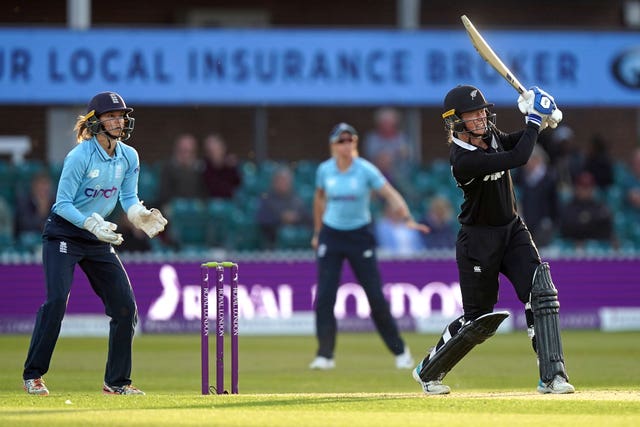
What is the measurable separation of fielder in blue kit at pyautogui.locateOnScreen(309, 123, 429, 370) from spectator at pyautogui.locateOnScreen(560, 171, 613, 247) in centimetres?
648

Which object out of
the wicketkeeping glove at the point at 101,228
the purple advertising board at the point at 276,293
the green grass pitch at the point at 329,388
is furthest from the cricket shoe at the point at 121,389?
the purple advertising board at the point at 276,293

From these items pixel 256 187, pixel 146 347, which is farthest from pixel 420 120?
pixel 146 347

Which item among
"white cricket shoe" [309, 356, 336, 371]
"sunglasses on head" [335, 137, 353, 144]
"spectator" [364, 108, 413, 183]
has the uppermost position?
"spectator" [364, 108, 413, 183]

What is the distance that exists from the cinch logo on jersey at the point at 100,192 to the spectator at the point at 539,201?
1054 centimetres

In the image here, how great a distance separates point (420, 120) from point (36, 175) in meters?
8.09

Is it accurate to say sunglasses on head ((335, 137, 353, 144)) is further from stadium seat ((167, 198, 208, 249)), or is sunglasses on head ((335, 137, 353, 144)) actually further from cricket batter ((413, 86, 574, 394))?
stadium seat ((167, 198, 208, 249))

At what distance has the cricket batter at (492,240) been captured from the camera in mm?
9281

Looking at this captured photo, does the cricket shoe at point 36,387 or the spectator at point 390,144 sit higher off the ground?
the spectator at point 390,144

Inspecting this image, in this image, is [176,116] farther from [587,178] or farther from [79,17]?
[587,178]

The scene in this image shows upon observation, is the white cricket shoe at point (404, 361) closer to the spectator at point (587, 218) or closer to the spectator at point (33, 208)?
the spectator at point (33, 208)

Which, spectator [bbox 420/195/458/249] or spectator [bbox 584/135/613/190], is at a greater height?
spectator [bbox 584/135/613/190]

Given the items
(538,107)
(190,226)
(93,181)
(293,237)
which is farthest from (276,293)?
(538,107)

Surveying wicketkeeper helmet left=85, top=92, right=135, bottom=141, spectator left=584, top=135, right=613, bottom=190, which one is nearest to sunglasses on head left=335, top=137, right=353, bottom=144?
wicketkeeper helmet left=85, top=92, right=135, bottom=141

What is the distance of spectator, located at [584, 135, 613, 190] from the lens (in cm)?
2122
